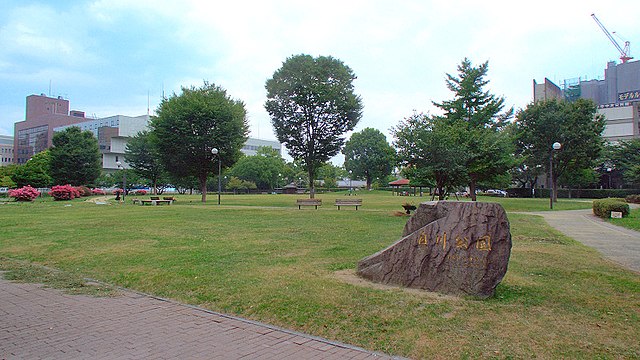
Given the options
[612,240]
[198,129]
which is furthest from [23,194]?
[612,240]

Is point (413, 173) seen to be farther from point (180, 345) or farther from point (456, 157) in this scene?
point (180, 345)

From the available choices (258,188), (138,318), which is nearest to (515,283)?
(138,318)

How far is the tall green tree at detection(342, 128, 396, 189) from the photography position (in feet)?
296

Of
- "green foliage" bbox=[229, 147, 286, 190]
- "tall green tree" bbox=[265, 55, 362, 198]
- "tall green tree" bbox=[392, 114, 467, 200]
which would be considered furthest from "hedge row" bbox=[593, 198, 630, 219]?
"green foliage" bbox=[229, 147, 286, 190]

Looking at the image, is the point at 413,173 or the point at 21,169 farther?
the point at 21,169

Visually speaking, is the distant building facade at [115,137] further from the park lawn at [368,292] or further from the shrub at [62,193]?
the park lawn at [368,292]

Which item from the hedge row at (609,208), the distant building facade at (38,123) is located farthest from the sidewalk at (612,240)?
the distant building facade at (38,123)

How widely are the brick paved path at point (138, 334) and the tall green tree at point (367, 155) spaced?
8478 centimetres

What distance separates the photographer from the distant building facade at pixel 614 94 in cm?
7181

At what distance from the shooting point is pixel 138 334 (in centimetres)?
480

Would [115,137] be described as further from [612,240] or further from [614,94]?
[614,94]

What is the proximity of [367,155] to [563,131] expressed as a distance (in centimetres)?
5194

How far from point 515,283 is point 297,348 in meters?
4.38

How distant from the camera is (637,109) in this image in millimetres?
72562
